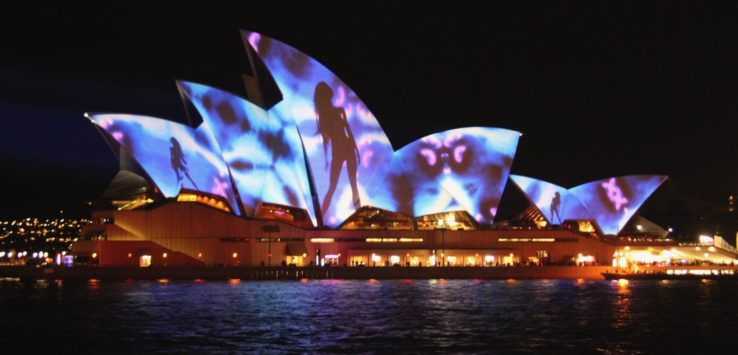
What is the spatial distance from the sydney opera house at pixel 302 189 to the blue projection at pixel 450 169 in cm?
A: 8

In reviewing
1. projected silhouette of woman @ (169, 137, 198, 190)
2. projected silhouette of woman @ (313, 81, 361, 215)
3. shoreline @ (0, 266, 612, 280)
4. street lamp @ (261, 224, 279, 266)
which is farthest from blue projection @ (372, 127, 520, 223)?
projected silhouette of woman @ (169, 137, 198, 190)

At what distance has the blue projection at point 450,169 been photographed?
63094 mm

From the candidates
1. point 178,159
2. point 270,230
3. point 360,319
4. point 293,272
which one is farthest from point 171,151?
point 360,319

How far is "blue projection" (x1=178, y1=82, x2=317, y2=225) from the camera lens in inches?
2164

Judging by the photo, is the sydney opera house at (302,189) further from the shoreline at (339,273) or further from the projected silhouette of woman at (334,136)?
the shoreline at (339,273)

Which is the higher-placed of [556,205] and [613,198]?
[613,198]

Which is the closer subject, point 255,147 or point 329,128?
point 329,128

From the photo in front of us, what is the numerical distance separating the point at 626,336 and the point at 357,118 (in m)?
33.4

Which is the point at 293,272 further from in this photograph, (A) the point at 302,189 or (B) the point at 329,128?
(B) the point at 329,128

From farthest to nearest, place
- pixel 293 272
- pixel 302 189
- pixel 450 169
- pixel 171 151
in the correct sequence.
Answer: pixel 450 169, pixel 302 189, pixel 293 272, pixel 171 151

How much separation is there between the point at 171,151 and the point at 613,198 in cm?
3483

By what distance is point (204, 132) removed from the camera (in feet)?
191

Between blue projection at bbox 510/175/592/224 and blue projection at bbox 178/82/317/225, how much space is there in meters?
17.8

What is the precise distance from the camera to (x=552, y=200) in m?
70.1
